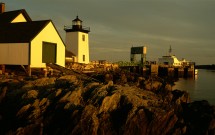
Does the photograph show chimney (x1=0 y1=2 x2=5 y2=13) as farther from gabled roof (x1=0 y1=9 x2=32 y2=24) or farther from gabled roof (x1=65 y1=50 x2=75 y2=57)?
gabled roof (x1=65 y1=50 x2=75 y2=57)

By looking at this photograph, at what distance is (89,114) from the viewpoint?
44.1 feet

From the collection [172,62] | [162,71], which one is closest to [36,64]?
[162,71]

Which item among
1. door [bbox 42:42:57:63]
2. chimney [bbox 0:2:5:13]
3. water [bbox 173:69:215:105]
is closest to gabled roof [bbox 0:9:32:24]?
chimney [bbox 0:2:5:13]

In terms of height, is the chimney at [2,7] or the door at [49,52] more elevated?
the chimney at [2,7]

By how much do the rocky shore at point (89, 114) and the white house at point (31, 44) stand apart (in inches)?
385

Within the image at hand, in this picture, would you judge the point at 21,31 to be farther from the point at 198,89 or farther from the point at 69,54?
the point at 198,89

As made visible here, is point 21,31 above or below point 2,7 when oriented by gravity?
below

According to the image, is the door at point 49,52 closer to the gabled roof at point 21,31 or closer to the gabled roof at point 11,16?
the gabled roof at point 21,31

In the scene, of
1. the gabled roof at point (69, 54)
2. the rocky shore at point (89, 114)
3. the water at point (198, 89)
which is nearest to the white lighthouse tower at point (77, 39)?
the gabled roof at point (69, 54)

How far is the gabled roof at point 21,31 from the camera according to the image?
27641mm

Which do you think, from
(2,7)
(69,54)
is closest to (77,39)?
(69,54)

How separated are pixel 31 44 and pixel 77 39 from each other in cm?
1788

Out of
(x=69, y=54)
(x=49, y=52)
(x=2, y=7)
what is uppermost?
(x=2, y=7)

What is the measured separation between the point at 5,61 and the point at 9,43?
5.91 feet
